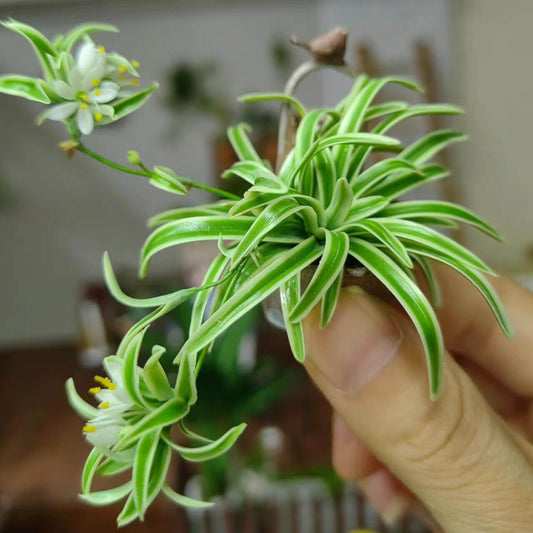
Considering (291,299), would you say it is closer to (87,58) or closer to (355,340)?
(355,340)

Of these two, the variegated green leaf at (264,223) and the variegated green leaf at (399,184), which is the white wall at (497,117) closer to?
the variegated green leaf at (399,184)

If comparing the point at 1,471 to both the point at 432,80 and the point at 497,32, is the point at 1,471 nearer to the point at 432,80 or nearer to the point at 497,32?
the point at 432,80

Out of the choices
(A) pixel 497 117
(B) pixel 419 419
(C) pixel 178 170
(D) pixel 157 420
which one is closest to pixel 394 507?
(B) pixel 419 419

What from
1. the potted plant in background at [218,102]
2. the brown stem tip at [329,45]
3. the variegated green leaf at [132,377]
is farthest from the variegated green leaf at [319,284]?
the potted plant in background at [218,102]

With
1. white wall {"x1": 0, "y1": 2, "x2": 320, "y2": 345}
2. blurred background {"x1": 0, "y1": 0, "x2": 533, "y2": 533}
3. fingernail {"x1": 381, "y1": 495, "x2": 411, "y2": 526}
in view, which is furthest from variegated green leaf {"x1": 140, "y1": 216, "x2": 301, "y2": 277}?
white wall {"x1": 0, "y1": 2, "x2": 320, "y2": 345}

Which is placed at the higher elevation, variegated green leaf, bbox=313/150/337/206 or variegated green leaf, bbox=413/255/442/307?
variegated green leaf, bbox=313/150/337/206

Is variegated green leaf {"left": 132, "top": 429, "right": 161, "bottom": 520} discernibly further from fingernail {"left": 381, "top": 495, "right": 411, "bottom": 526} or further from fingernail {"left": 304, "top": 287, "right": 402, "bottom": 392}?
fingernail {"left": 381, "top": 495, "right": 411, "bottom": 526}

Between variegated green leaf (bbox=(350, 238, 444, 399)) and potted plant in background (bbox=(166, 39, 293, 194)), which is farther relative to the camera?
potted plant in background (bbox=(166, 39, 293, 194))
